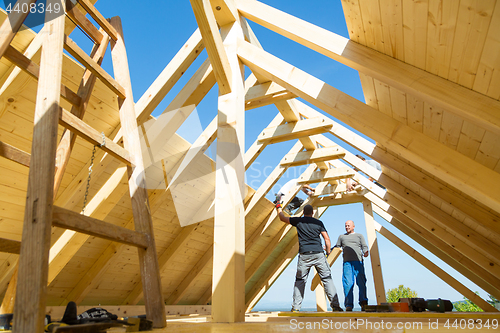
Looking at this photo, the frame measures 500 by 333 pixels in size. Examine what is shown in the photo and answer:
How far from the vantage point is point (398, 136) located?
74.3 inches

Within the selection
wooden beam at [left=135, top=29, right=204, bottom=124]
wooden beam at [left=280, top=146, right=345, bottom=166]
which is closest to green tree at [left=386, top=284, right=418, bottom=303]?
wooden beam at [left=280, top=146, right=345, bottom=166]

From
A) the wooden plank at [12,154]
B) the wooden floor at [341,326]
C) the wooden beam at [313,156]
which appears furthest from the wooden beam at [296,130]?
the wooden plank at [12,154]

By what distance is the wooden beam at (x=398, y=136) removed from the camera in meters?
1.69

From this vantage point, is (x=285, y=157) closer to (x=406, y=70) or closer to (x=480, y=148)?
(x=480, y=148)

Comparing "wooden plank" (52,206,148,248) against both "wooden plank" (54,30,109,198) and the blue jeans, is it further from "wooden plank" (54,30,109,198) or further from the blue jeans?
the blue jeans

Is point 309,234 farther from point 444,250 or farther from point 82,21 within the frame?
point 82,21

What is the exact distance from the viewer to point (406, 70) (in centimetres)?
157

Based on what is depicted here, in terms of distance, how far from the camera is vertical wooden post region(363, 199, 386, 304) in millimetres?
5223

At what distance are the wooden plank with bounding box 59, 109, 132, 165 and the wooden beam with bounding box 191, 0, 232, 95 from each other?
85 centimetres

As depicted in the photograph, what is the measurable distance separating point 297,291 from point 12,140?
2.92 m

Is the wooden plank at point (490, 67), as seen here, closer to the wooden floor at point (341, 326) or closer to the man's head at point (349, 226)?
the wooden floor at point (341, 326)

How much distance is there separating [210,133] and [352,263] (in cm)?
291

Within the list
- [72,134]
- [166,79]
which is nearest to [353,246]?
[166,79]

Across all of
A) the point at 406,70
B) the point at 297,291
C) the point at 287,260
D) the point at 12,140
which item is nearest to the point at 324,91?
the point at 406,70
